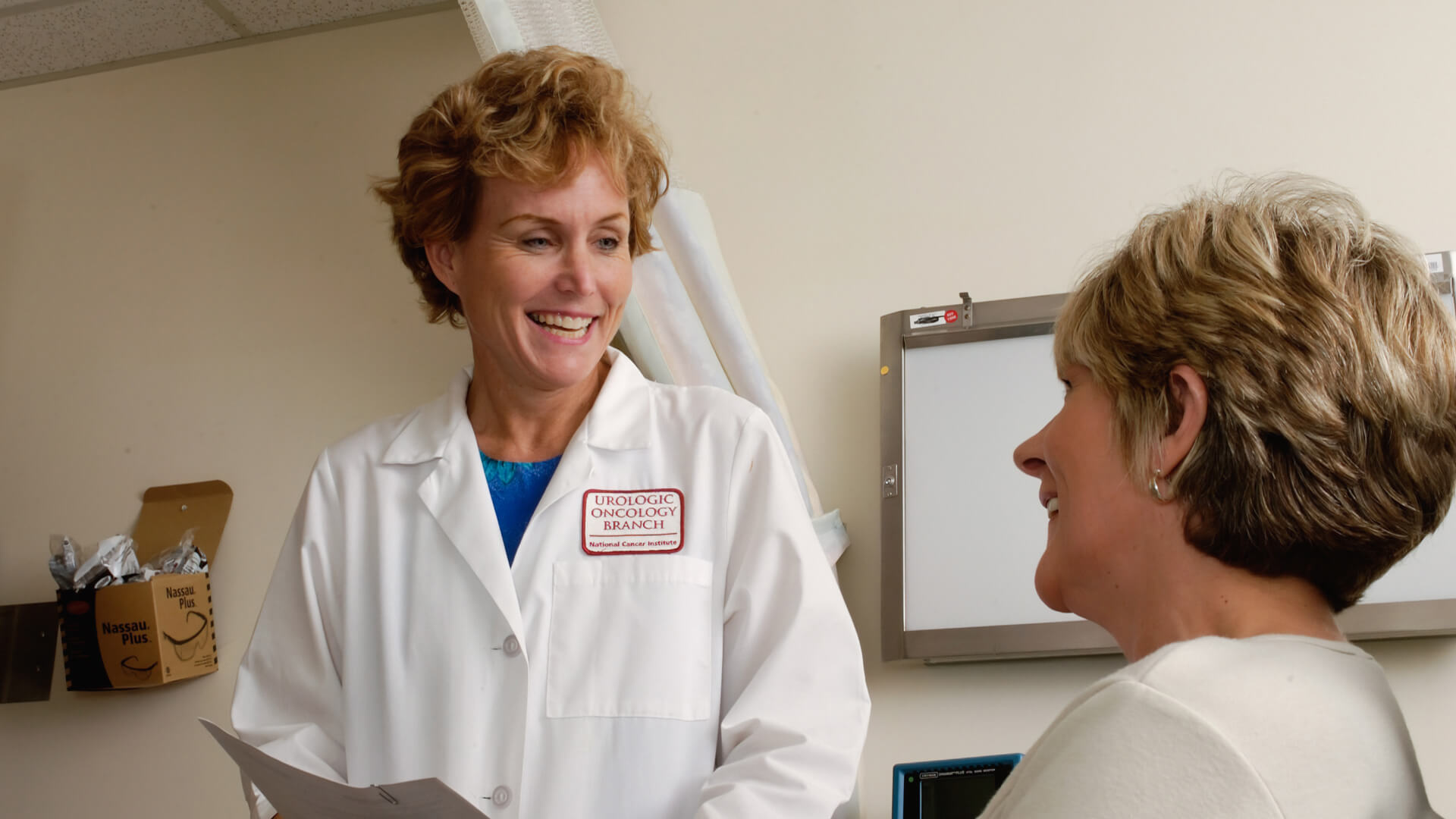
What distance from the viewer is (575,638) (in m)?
1.29

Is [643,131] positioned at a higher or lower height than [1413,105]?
lower

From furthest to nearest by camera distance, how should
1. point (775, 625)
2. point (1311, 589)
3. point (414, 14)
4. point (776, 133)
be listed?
point (414, 14), point (776, 133), point (775, 625), point (1311, 589)

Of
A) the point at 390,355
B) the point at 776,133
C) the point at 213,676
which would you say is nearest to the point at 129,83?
the point at 390,355

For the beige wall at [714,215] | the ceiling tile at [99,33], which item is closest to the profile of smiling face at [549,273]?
the beige wall at [714,215]

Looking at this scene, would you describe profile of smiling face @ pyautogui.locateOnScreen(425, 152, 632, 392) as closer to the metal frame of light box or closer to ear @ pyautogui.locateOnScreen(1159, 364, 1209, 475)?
ear @ pyautogui.locateOnScreen(1159, 364, 1209, 475)

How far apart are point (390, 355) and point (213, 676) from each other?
34.0 inches

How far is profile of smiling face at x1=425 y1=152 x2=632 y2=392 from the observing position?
138 centimetres

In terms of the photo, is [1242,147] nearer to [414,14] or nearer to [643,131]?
[643,131]

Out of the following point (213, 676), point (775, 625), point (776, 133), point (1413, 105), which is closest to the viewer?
point (775, 625)

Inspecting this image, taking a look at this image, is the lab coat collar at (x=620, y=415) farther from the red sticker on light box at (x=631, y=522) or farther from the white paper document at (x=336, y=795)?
the white paper document at (x=336, y=795)

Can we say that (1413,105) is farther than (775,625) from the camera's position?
Yes

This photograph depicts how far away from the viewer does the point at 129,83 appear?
2.99 metres

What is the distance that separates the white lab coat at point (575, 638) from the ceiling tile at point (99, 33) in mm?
1909

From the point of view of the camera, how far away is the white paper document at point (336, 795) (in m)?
0.97
